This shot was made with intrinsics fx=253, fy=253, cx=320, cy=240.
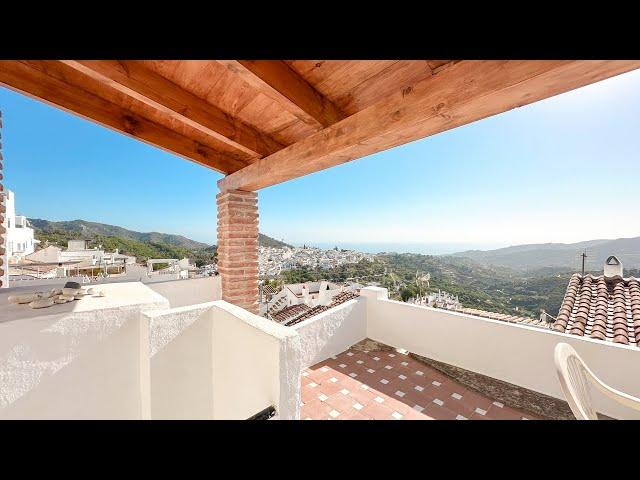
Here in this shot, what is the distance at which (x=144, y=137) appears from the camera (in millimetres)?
2180

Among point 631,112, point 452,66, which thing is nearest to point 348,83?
point 452,66

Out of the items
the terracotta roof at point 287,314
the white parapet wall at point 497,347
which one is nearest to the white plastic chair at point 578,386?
the white parapet wall at point 497,347

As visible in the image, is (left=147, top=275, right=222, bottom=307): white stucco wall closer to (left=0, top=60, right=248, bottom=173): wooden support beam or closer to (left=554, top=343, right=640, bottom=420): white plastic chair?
(left=0, top=60, right=248, bottom=173): wooden support beam

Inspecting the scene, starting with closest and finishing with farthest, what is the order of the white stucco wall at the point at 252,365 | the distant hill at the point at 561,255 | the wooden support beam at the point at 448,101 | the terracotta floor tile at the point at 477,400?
1. the wooden support beam at the point at 448,101
2. the white stucco wall at the point at 252,365
3. the terracotta floor tile at the point at 477,400
4. the distant hill at the point at 561,255

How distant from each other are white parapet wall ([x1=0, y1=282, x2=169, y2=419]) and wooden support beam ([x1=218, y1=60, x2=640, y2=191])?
5.87 feet

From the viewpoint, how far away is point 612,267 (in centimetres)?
389

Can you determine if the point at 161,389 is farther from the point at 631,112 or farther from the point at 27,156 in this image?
the point at 27,156

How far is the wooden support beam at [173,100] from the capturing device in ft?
4.39

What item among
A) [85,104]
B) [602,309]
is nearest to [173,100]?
[85,104]

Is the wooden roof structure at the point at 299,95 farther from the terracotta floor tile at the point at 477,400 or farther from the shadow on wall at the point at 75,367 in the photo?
the terracotta floor tile at the point at 477,400

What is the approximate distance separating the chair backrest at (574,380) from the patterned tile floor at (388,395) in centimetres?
108

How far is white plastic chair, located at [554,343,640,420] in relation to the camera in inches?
43.4

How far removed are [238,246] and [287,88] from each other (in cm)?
189

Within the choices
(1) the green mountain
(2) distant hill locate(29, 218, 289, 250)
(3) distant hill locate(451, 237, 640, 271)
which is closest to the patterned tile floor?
(3) distant hill locate(451, 237, 640, 271)
